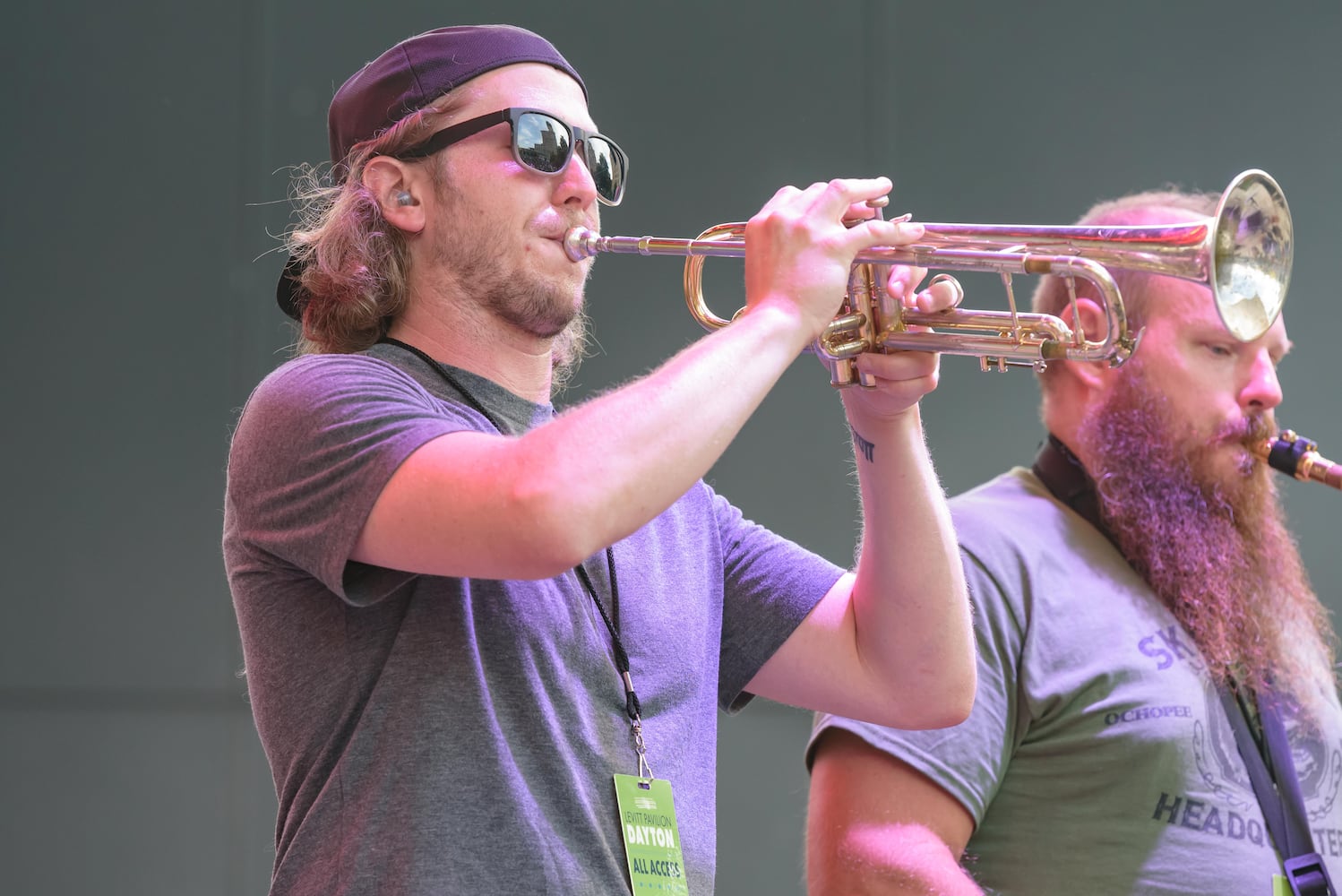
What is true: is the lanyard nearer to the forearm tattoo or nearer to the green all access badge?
the green all access badge

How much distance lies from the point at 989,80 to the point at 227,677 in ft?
8.65

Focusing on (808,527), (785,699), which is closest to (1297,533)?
(808,527)

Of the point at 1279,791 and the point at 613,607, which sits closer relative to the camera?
the point at 613,607

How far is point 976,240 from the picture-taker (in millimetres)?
1699

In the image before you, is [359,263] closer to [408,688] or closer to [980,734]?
[408,688]

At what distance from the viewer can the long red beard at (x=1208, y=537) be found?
8.23ft

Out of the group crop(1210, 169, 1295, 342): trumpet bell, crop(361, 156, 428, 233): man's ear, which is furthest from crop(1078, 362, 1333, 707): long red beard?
crop(361, 156, 428, 233): man's ear

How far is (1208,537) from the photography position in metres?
2.65

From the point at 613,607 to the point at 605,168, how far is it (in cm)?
68

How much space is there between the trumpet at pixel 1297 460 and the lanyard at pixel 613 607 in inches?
63.4

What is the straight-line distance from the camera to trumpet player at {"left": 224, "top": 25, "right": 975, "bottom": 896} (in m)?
1.38

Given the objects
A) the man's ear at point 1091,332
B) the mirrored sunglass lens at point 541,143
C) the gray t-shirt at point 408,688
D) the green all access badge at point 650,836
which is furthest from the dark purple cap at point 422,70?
the man's ear at point 1091,332

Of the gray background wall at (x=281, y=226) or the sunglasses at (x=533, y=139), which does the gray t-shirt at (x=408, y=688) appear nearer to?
the sunglasses at (x=533, y=139)

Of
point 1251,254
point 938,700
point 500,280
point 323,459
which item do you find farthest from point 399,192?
point 1251,254
